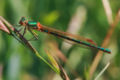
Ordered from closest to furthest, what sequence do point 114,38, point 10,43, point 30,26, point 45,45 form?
1. point 30,26
2. point 10,43
3. point 45,45
4. point 114,38

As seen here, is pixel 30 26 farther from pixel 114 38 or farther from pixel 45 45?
pixel 114 38

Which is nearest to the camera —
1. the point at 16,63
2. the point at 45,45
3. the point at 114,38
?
the point at 16,63

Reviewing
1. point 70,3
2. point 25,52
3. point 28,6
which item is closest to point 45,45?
point 25,52

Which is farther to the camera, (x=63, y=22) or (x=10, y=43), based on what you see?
(x=63, y=22)

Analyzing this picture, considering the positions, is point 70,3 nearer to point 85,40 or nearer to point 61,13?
point 61,13

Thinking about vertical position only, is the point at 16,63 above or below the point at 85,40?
below

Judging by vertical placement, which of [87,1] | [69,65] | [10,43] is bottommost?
[69,65]

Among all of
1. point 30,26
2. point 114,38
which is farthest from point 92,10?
point 30,26
